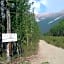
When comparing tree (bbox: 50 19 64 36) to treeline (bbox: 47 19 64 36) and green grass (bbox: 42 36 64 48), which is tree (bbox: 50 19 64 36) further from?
green grass (bbox: 42 36 64 48)

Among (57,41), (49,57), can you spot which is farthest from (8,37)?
(57,41)

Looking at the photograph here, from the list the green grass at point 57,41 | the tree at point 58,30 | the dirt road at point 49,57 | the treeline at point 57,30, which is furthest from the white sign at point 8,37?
the tree at point 58,30

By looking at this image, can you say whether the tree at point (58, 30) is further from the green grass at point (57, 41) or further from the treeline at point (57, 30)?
the green grass at point (57, 41)

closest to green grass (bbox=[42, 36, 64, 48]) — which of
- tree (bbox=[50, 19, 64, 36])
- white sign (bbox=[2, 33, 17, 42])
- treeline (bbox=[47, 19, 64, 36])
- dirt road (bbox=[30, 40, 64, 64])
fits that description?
dirt road (bbox=[30, 40, 64, 64])

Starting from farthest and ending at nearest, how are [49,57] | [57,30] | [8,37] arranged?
[57,30] → [49,57] → [8,37]

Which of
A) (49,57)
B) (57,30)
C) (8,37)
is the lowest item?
(57,30)

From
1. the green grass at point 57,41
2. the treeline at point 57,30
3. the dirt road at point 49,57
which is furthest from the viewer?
the treeline at point 57,30

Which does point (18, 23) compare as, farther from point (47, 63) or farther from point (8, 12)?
point (47, 63)

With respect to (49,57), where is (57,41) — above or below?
below

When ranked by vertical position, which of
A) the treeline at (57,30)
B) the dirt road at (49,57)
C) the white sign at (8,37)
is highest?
the white sign at (8,37)

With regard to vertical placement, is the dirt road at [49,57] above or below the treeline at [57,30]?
above

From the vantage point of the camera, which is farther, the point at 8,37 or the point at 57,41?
the point at 57,41

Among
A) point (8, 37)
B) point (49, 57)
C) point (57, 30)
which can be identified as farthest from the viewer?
point (57, 30)

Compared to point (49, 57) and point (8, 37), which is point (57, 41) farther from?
point (8, 37)
